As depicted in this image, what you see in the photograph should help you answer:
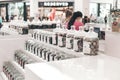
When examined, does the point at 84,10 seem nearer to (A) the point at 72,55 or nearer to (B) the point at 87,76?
(A) the point at 72,55

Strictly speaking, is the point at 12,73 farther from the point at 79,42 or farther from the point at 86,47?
the point at 86,47

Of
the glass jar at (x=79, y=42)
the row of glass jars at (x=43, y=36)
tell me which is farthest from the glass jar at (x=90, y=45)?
the row of glass jars at (x=43, y=36)

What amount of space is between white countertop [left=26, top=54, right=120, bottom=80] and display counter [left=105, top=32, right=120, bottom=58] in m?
0.11

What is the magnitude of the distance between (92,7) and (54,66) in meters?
16.5

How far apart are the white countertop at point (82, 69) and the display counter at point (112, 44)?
110mm

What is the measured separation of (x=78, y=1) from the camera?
457 inches

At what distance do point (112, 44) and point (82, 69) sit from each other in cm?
63

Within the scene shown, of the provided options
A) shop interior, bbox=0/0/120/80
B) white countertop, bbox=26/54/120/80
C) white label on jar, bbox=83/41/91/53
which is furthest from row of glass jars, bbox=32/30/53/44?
white countertop, bbox=26/54/120/80

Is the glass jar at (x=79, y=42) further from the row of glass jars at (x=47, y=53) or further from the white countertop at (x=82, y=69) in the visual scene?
the white countertop at (x=82, y=69)

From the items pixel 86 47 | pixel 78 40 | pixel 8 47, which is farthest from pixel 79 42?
pixel 8 47

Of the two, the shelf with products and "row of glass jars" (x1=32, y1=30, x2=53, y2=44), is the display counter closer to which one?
"row of glass jars" (x1=32, y1=30, x2=53, y2=44)

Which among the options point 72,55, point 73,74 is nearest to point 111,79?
point 73,74

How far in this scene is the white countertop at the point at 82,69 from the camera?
1.61 metres

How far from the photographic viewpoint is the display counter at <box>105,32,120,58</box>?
7.28 ft
